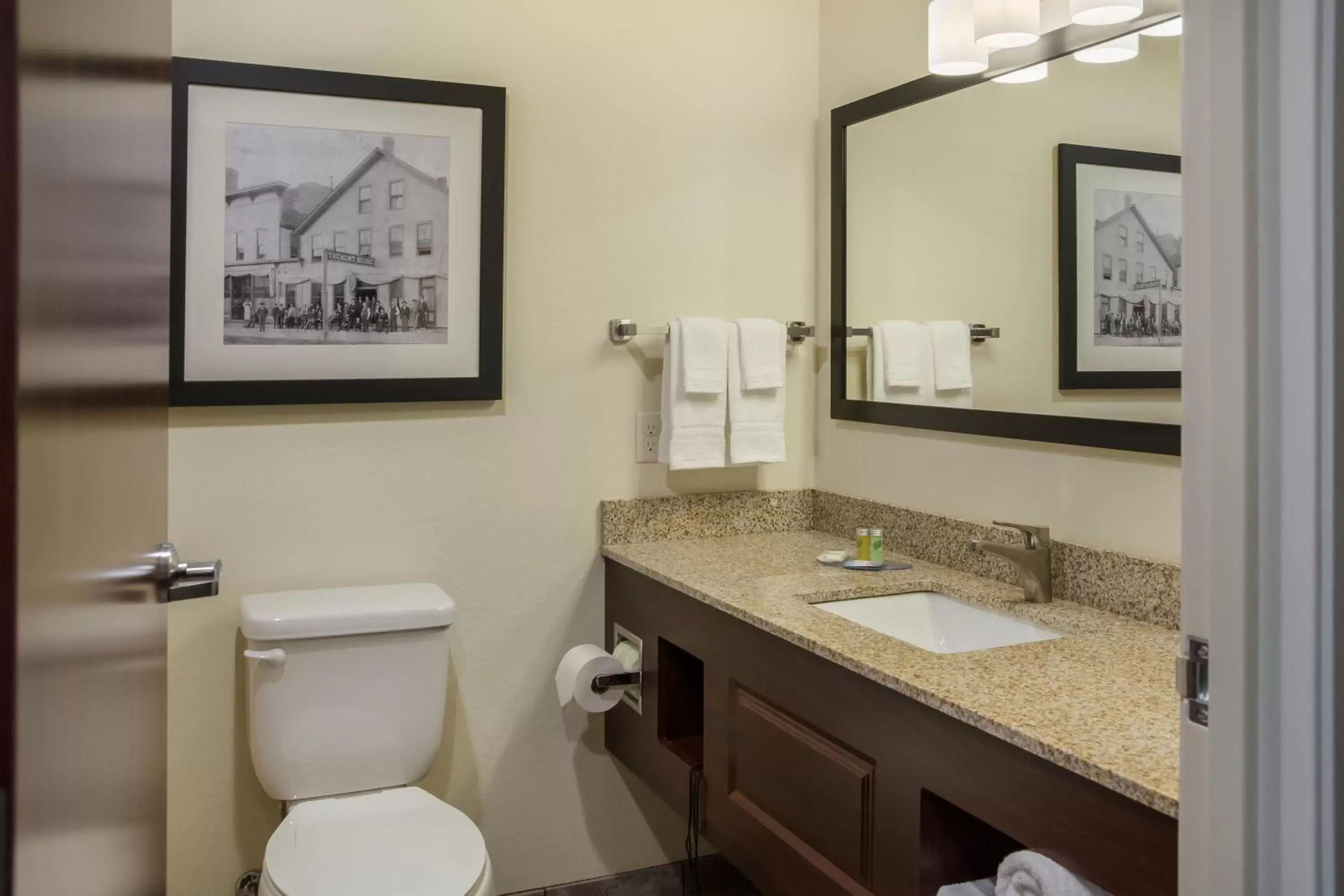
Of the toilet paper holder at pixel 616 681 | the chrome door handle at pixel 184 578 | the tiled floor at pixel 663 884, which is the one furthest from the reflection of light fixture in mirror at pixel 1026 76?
the tiled floor at pixel 663 884

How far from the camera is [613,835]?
260 cm

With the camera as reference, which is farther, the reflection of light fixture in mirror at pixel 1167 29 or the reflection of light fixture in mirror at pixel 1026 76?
the reflection of light fixture in mirror at pixel 1026 76

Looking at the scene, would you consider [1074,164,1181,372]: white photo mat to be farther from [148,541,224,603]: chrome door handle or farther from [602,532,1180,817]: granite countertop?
[148,541,224,603]: chrome door handle

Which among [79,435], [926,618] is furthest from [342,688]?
[79,435]

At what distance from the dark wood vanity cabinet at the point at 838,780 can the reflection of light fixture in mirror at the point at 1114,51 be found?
1.11 meters

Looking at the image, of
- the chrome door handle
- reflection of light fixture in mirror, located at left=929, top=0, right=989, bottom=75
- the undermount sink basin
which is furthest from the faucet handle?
the chrome door handle

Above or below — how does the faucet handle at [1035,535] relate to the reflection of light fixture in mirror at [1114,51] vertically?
below

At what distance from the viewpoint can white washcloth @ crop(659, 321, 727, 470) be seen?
2436 mm

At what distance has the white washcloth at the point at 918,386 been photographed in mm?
2303

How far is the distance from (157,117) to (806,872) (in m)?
1.38

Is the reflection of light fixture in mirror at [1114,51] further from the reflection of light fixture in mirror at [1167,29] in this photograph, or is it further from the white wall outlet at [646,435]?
the white wall outlet at [646,435]

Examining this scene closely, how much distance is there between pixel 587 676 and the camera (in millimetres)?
2311

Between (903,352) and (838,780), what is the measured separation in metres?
1.08

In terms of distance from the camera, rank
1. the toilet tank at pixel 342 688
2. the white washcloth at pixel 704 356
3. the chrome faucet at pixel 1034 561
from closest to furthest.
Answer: the chrome faucet at pixel 1034 561 < the toilet tank at pixel 342 688 < the white washcloth at pixel 704 356
